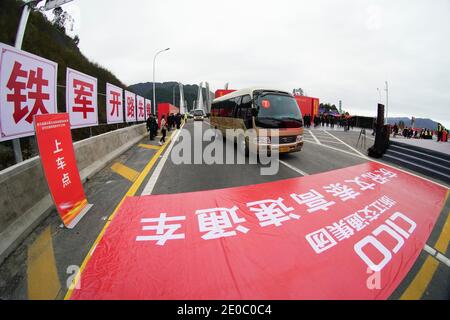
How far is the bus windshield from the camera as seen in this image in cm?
905

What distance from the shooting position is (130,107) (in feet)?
49.3

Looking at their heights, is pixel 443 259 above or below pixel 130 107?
below

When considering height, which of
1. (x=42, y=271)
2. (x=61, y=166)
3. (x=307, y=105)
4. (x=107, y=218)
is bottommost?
(x=42, y=271)

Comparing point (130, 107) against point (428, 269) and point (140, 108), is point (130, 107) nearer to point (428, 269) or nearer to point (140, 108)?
point (140, 108)

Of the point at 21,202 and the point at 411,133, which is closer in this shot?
the point at 21,202

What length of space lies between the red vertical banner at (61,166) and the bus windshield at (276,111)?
244 inches

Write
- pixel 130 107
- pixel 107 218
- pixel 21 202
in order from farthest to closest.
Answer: pixel 130 107 < pixel 107 218 < pixel 21 202

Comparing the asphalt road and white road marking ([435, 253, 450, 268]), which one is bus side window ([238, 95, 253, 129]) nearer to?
the asphalt road

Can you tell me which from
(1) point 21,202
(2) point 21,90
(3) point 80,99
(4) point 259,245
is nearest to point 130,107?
(3) point 80,99

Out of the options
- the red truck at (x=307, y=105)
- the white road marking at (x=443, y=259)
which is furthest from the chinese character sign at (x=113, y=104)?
the red truck at (x=307, y=105)

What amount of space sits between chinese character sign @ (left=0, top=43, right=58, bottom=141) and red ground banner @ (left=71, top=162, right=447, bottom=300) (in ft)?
8.06

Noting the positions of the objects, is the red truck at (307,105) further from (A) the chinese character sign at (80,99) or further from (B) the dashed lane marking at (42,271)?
(B) the dashed lane marking at (42,271)

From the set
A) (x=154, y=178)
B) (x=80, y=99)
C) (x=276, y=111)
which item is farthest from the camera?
(x=276, y=111)

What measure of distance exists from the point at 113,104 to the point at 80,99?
12.7ft
